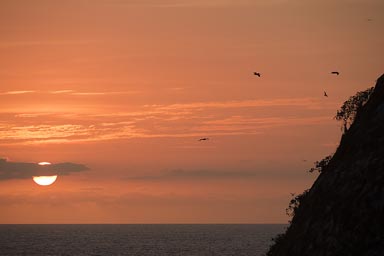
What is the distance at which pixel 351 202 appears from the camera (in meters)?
37.5

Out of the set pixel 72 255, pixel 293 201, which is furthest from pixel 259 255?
pixel 293 201

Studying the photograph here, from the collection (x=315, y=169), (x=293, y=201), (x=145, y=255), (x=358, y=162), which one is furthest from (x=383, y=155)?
(x=145, y=255)

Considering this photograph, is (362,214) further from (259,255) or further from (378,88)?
(259,255)

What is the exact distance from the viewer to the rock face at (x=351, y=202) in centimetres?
3550

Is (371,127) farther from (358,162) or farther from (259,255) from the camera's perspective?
(259,255)

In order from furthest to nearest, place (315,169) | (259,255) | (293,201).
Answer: (259,255) → (293,201) → (315,169)

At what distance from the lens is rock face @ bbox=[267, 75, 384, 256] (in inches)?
1398

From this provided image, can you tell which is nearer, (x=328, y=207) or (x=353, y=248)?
(x=353, y=248)

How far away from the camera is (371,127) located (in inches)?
1635

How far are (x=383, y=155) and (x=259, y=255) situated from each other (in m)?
123

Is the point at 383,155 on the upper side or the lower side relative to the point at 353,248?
upper

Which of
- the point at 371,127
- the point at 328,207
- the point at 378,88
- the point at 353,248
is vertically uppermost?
the point at 378,88

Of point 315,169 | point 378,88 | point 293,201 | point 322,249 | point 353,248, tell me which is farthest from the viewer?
point 293,201

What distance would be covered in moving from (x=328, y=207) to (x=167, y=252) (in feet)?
475
